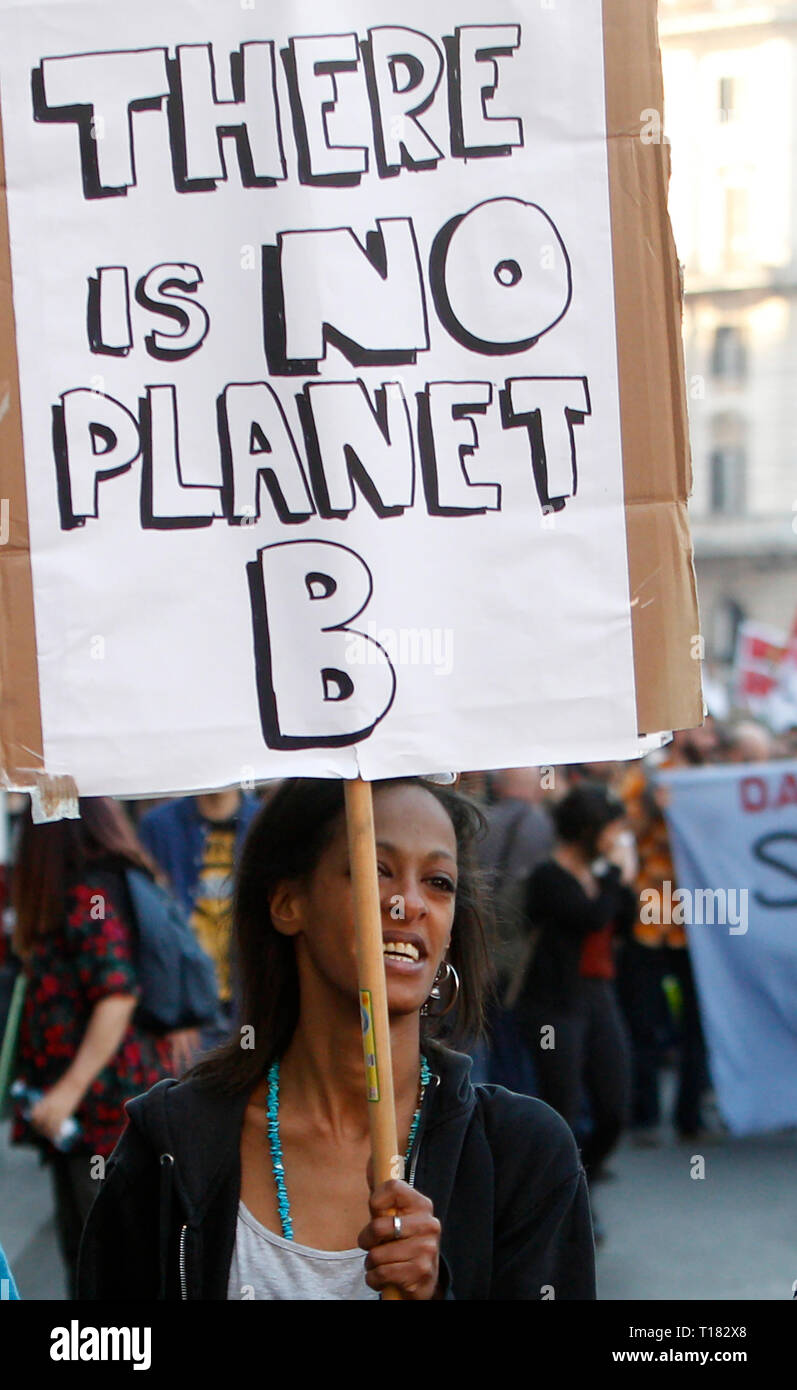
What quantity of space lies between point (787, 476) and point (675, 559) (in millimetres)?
38340

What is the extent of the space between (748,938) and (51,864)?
3778 mm

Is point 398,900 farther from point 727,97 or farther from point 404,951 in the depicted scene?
point 727,97

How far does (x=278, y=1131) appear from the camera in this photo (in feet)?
6.95

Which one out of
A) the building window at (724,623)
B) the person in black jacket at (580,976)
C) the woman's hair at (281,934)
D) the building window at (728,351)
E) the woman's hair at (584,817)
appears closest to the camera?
the woman's hair at (281,934)

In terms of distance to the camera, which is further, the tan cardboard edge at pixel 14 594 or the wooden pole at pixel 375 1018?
the tan cardboard edge at pixel 14 594

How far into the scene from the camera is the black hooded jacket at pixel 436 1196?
2025 mm

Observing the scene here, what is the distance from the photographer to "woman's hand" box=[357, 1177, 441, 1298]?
6.14ft

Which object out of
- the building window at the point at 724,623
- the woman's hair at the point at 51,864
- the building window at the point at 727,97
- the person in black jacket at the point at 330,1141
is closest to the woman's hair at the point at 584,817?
the woman's hair at the point at 51,864

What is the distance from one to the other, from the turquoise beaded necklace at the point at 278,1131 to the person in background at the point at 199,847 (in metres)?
3.05

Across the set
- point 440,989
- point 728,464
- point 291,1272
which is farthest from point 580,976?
point 728,464

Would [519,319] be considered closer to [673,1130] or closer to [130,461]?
[130,461]

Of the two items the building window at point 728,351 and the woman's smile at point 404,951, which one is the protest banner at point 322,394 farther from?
the building window at point 728,351

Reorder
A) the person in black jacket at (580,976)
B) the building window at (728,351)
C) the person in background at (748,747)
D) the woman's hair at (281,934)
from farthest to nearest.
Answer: the building window at (728,351) → the person in background at (748,747) → the person in black jacket at (580,976) → the woman's hair at (281,934)

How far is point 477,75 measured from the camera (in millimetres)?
2131
